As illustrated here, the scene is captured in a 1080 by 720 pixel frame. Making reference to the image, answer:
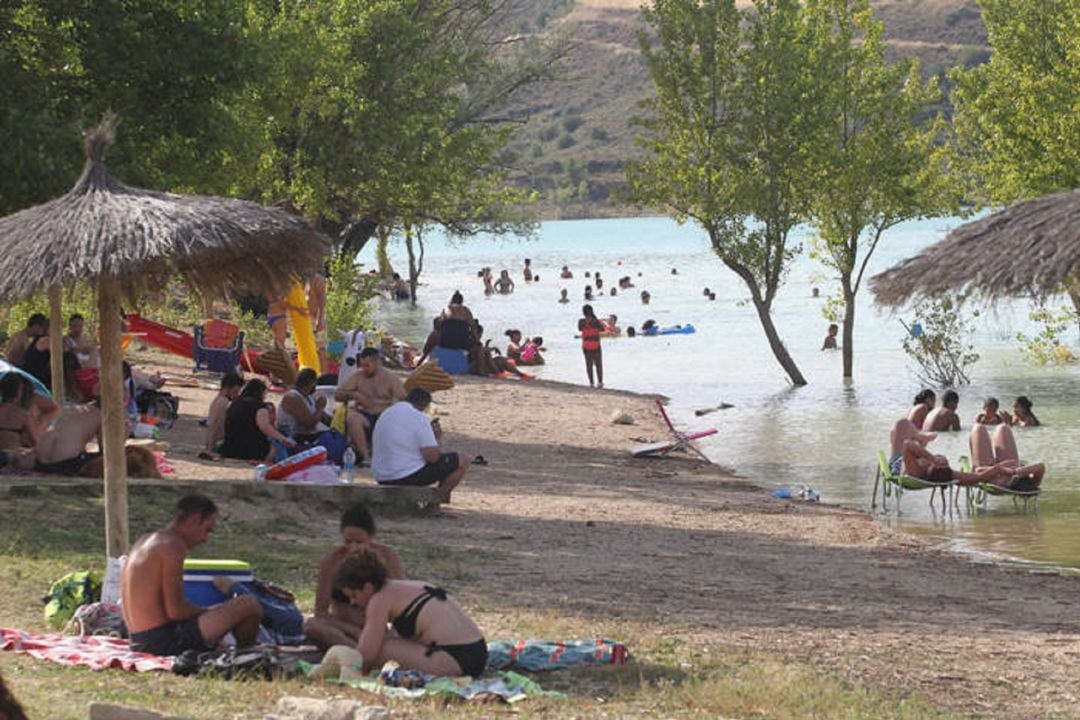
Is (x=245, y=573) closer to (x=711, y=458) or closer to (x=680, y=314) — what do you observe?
(x=711, y=458)

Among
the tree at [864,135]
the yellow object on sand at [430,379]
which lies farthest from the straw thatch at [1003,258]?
the tree at [864,135]

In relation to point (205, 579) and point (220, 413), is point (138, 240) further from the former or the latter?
point (220, 413)

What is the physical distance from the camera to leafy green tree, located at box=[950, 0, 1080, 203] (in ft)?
82.4

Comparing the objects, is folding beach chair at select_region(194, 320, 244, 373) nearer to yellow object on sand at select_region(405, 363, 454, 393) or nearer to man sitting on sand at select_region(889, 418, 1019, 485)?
yellow object on sand at select_region(405, 363, 454, 393)

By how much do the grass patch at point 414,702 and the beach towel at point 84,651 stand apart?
10cm

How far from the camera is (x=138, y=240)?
938 centimetres

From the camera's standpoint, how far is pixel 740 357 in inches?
1561

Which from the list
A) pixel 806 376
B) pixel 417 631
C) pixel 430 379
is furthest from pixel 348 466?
pixel 806 376

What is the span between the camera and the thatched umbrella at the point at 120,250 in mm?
9375

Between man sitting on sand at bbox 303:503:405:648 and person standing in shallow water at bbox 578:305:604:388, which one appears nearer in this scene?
man sitting on sand at bbox 303:503:405:648

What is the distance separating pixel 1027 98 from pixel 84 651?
67.6ft

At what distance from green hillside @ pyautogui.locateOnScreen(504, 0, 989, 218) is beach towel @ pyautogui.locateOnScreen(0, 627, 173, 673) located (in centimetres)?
9920

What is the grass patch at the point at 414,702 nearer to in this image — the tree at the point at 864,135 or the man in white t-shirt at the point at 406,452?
the man in white t-shirt at the point at 406,452

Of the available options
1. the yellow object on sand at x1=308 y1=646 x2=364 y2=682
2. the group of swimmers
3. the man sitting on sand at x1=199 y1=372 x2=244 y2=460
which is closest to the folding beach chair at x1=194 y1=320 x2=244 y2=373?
the man sitting on sand at x1=199 y1=372 x2=244 y2=460
